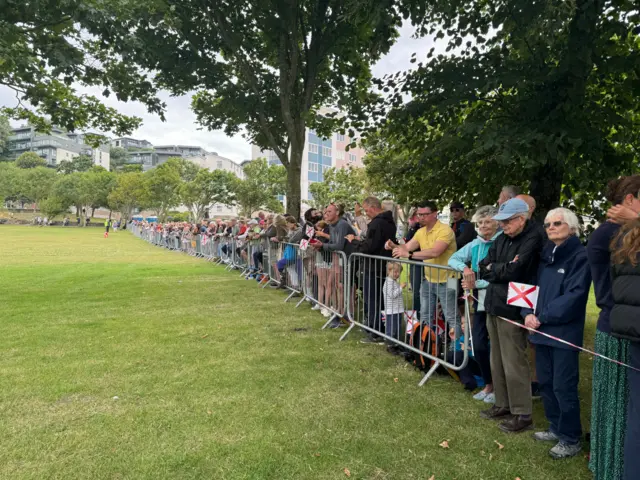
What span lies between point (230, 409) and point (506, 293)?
8.82 feet

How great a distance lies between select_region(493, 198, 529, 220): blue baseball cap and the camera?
3.50 m

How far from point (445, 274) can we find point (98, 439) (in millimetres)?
3655

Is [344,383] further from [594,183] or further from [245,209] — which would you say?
[245,209]

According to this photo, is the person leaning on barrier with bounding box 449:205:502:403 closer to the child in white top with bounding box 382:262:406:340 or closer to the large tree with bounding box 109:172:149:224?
the child in white top with bounding box 382:262:406:340

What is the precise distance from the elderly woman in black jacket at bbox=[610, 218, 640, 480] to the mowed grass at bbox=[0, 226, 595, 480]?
706 millimetres

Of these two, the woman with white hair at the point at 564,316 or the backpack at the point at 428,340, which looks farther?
the backpack at the point at 428,340

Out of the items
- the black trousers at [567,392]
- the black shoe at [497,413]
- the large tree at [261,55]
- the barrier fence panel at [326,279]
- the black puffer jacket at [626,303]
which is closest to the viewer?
the black puffer jacket at [626,303]

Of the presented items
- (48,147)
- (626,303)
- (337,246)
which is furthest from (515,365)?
(48,147)

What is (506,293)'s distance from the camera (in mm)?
3568

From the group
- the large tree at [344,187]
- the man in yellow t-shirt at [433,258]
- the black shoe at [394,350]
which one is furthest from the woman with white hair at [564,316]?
the large tree at [344,187]

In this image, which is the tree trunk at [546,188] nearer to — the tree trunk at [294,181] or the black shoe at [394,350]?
the black shoe at [394,350]

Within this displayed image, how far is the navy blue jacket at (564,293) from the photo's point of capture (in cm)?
307

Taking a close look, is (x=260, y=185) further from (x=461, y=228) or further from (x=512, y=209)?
(x=512, y=209)

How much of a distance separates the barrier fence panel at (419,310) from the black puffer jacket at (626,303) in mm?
1841
